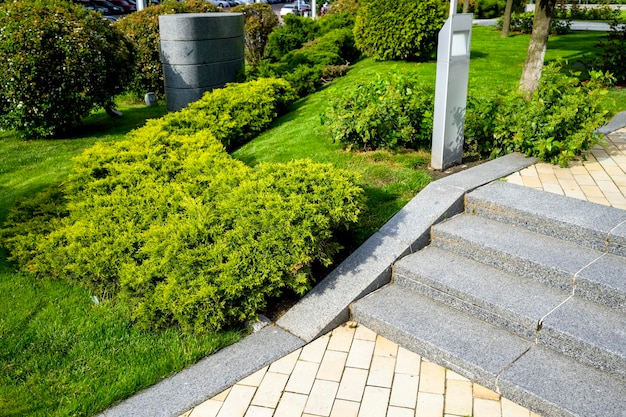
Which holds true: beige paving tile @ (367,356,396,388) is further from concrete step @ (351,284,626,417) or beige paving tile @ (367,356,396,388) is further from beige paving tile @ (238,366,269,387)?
beige paving tile @ (238,366,269,387)

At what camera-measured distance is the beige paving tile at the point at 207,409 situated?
339 cm

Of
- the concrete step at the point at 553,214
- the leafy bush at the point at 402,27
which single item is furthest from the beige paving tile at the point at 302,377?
the leafy bush at the point at 402,27

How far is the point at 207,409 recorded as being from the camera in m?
3.43

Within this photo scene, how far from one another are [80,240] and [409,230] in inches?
113

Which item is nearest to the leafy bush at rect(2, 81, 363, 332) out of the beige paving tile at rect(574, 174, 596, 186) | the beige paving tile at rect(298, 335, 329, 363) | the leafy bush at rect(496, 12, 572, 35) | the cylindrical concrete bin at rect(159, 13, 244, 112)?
the beige paving tile at rect(298, 335, 329, 363)

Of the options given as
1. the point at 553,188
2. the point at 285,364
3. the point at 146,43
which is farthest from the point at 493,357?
the point at 146,43

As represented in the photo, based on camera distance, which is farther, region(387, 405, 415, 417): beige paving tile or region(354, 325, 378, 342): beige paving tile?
region(354, 325, 378, 342): beige paving tile

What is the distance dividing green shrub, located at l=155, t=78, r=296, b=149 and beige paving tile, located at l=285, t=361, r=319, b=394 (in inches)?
186

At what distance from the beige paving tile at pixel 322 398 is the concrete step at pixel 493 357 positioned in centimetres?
66

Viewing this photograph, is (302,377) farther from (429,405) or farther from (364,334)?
(429,405)

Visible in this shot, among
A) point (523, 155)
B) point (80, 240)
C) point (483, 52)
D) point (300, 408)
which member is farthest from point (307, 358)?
point (483, 52)

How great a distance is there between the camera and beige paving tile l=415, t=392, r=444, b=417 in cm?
327

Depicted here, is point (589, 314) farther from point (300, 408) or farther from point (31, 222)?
point (31, 222)

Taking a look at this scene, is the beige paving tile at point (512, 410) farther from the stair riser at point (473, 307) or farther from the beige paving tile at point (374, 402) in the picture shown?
the beige paving tile at point (374, 402)
